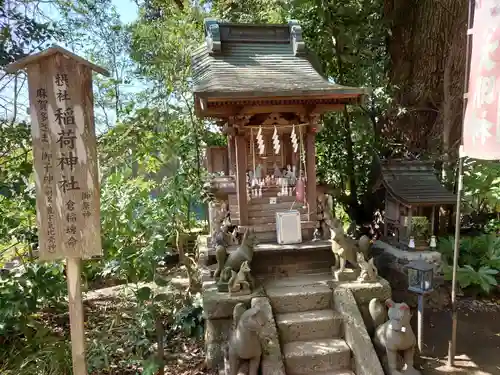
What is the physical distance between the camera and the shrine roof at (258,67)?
584 cm

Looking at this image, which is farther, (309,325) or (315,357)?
(309,325)

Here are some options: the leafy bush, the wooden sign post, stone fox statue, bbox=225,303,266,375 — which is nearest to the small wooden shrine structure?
the leafy bush

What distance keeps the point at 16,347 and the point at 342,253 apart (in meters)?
5.22

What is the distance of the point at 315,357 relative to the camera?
4832 millimetres

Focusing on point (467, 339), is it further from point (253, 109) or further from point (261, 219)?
point (253, 109)

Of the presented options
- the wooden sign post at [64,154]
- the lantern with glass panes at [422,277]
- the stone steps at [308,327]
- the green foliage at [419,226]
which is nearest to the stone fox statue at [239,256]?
the stone steps at [308,327]

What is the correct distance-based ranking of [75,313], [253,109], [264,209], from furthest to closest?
[264,209] < [253,109] < [75,313]

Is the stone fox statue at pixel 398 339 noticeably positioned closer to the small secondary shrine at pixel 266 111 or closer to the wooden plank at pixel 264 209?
the small secondary shrine at pixel 266 111

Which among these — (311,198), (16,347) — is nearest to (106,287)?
(16,347)

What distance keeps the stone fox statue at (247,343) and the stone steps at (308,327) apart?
645 mm

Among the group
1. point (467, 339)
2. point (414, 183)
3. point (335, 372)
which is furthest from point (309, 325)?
point (414, 183)

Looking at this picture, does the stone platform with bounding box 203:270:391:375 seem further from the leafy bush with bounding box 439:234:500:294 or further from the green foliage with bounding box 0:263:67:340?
the leafy bush with bounding box 439:234:500:294

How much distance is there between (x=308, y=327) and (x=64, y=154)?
3.98 m

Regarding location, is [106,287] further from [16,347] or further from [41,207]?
[41,207]
